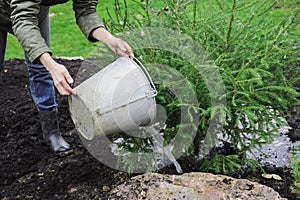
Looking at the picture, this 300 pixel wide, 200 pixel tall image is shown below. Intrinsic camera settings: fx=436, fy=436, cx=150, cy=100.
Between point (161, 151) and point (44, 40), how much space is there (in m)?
1.18

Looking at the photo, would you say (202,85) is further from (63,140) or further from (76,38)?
(76,38)

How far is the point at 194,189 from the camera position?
93.6 inches

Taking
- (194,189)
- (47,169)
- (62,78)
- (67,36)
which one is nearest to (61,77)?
(62,78)

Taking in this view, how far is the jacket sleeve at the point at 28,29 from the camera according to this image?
234cm

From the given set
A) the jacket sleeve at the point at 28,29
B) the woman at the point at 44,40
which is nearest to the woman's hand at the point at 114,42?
the woman at the point at 44,40

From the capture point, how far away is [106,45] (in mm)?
2887

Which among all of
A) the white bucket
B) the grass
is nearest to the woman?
the white bucket

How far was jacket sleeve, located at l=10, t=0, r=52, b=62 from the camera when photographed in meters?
2.34

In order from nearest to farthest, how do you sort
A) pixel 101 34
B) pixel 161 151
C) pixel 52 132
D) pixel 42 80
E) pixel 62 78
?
pixel 62 78 → pixel 101 34 → pixel 161 151 → pixel 42 80 → pixel 52 132

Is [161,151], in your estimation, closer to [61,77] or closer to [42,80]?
[42,80]

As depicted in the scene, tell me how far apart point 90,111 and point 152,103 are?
342mm

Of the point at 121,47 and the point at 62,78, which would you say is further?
the point at 121,47

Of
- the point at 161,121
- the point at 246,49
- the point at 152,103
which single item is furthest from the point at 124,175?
the point at 246,49

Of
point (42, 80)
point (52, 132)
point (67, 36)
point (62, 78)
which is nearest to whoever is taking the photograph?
point (62, 78)
